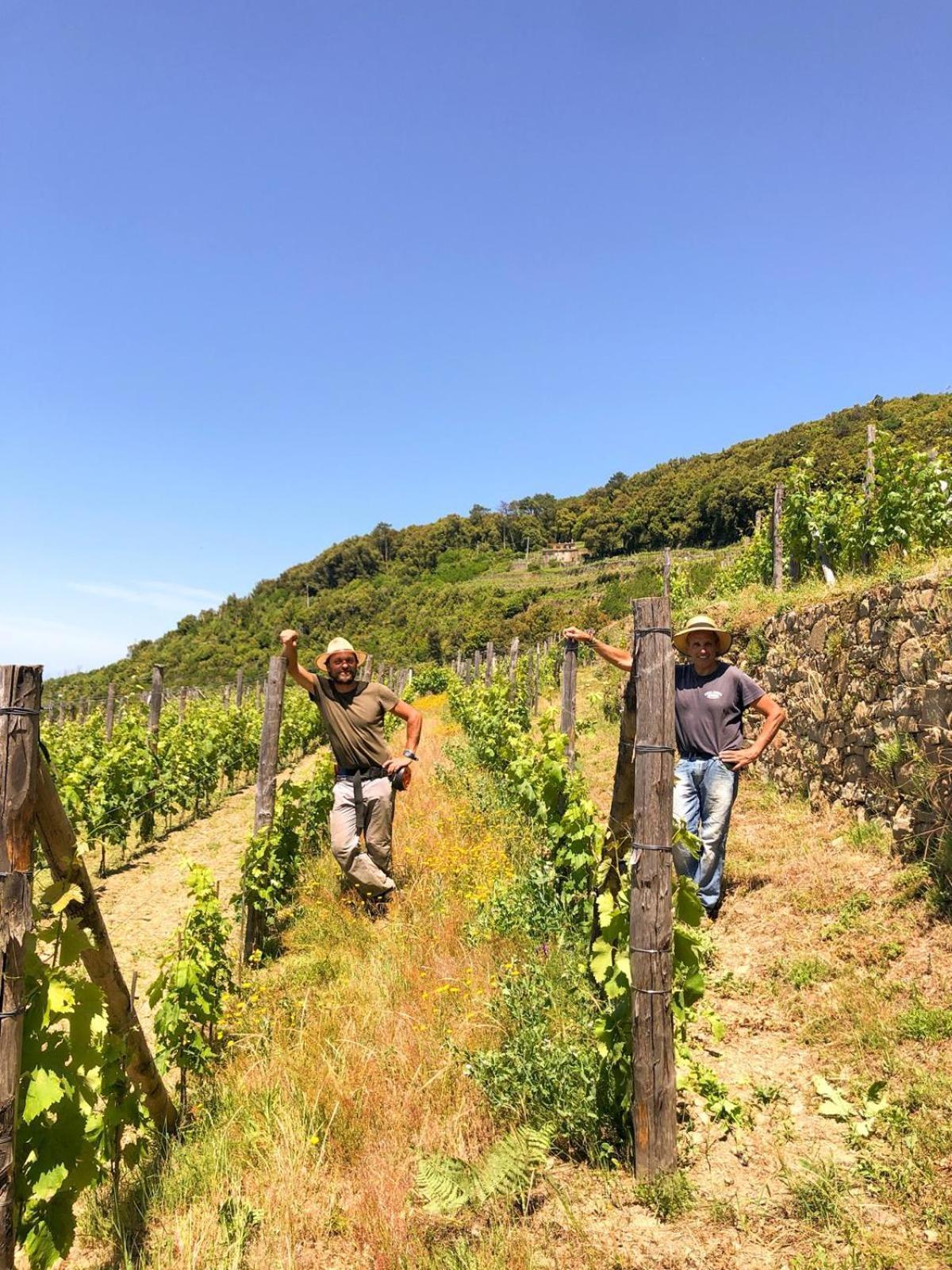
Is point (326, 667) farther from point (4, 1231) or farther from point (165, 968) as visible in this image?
point (4, 1231)

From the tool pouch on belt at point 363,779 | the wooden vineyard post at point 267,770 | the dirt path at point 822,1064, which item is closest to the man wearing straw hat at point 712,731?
the dirt path at point 822,1064

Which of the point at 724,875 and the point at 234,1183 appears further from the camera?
the point at 724,875

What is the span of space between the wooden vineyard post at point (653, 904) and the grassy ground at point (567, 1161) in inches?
8.1

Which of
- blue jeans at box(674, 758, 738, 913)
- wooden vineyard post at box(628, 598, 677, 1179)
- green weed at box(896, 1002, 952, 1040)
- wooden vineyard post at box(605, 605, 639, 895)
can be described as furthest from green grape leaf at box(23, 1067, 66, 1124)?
blue jeans at box(674, 758, 738, 913)

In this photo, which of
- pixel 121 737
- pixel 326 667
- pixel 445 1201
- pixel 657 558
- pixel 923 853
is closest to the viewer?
pixel 445 1201

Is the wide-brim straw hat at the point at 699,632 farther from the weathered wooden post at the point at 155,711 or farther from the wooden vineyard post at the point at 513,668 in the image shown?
the weathered wooden post at the point at 155,711

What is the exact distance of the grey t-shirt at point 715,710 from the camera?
179 inches

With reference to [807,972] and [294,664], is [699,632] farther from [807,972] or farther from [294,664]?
[294,664]

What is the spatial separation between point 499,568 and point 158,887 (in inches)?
3185

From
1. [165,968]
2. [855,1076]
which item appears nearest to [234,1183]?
[165,968]

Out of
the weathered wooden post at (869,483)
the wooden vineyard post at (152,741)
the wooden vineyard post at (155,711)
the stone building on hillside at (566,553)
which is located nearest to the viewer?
the weathered wooden post at (869,483)

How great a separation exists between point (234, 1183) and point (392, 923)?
7.04ft

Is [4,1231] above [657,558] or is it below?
below

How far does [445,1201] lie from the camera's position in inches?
92.9
